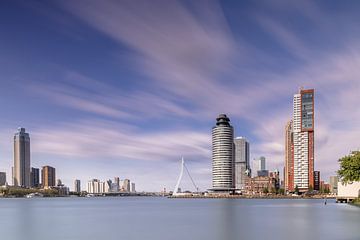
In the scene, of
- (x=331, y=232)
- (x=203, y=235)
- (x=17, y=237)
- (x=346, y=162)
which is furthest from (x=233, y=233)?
(x=346, y=162)

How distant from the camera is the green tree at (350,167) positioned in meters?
112

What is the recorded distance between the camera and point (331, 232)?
56031 millimetres

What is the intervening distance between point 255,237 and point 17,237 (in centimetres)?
3664

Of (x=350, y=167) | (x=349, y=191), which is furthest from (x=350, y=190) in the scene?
(x=350, y=167)

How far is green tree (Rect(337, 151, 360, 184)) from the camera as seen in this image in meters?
112

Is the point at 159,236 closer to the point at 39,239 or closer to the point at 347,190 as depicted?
the point at 39,239

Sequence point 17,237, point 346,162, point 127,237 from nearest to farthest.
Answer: point 127,237 → point 17,237 → point 346,162

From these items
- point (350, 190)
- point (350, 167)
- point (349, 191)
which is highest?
point (350, 167)

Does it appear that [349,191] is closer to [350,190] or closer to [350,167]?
[350,190]

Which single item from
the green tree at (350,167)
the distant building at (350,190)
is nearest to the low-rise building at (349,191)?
the distant building at (350,190)

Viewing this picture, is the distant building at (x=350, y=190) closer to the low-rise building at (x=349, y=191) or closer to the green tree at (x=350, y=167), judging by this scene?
the low-rise building at (x=349, y=191)

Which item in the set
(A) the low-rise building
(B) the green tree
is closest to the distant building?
(A) the low-rise building

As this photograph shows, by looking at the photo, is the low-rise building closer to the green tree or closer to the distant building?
the distant building

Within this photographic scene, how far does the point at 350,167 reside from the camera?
372 ft
